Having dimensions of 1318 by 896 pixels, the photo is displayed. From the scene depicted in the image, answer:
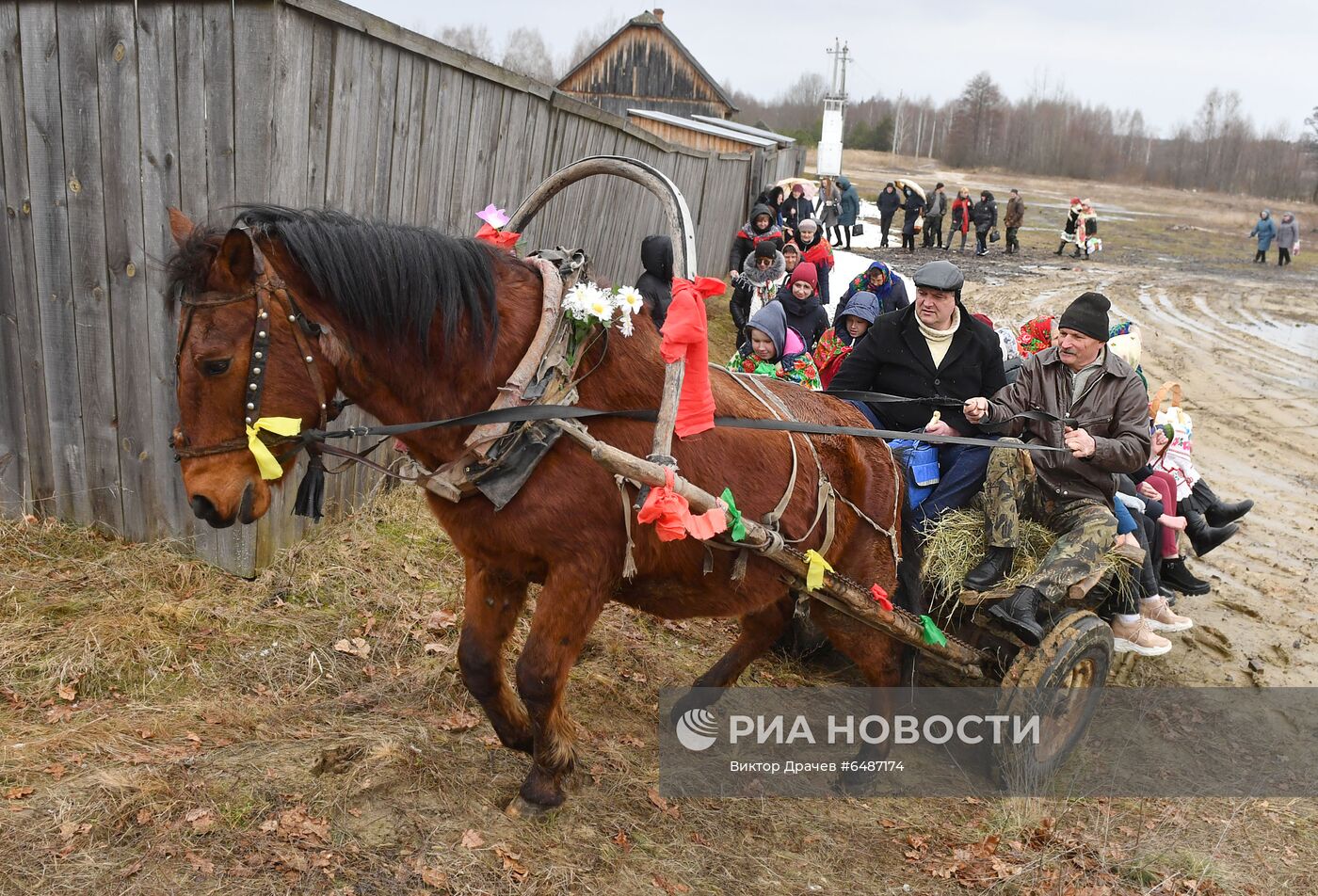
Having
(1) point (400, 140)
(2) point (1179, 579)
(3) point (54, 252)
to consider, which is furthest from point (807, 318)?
(3) point (54, 252)

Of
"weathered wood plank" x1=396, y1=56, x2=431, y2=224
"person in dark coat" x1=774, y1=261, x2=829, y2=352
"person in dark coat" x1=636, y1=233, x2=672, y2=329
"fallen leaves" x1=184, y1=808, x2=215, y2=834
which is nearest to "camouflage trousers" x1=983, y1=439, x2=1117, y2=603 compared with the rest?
"person in dark coat" x1=636, y1=233, x2=672, y2=329

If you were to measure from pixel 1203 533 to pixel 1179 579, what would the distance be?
78 cm

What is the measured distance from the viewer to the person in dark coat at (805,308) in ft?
28.0

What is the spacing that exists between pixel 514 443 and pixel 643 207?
25.4 ft

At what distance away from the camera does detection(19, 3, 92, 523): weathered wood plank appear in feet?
16.3

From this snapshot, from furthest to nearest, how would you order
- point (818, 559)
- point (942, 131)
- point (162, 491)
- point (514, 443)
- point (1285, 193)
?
1. point (942, 131)
2. point (1285, 193)
3. point (162, 491)
4. point (818, 559)
5. point (514, 443)

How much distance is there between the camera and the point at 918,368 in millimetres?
5008

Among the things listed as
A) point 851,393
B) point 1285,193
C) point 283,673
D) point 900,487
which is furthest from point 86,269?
point 1285,193

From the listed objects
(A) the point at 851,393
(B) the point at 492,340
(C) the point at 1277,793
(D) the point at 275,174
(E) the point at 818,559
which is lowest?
(C) the point at 1277,793

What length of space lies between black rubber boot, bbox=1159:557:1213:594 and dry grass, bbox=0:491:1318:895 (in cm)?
165

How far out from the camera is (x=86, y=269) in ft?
16.9

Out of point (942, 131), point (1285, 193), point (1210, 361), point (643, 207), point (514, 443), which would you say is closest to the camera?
point (514, 443)

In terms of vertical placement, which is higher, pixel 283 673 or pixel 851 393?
pixel 851 393

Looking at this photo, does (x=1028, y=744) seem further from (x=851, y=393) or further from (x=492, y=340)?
(x=492, y=340)
